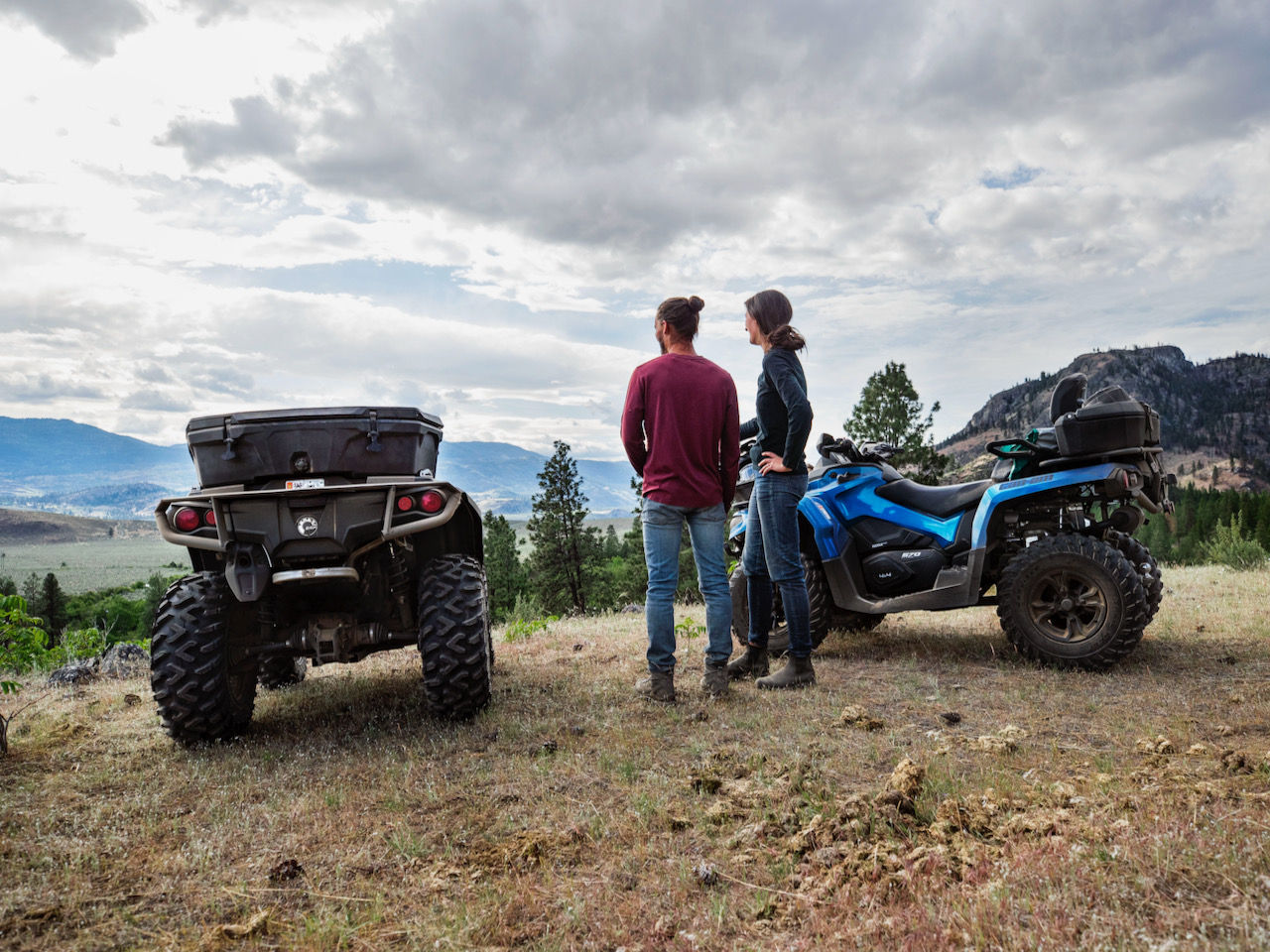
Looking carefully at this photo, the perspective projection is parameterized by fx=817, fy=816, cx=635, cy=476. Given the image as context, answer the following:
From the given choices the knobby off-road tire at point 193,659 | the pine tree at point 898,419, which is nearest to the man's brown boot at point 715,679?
the knobby off-road tire at point 193,659

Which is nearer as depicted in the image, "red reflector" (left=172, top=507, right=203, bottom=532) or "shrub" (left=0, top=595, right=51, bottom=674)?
"red reflector" (left=172, top=507, right=203, bottom=532)

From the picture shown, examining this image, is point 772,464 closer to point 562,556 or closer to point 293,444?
point 293,444

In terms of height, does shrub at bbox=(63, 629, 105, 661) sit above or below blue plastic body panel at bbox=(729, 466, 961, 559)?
below

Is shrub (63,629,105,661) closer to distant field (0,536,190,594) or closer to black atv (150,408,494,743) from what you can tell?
black atv (150,408,494,743)

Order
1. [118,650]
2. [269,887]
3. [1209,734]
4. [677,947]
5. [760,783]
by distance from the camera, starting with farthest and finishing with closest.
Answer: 1. [118,650]
2. [1209,734]
3. [760,783]
4. [269,887]
5. [677,947]

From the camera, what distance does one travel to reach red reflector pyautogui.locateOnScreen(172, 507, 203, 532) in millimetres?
4508

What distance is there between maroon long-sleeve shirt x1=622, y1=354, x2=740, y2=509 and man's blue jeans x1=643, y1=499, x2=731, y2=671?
0.35ft

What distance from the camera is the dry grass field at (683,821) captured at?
7.53 feet

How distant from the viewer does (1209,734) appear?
391 cm

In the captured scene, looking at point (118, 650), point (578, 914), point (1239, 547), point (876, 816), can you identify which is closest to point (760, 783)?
point (876, 816)

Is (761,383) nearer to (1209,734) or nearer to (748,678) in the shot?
(748,678)

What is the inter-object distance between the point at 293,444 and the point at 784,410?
3.06 m

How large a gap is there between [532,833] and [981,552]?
3.96 meters

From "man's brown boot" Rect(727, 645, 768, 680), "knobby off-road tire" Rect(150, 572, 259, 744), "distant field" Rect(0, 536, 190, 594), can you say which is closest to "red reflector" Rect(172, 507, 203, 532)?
"knobby off-road tire" Rect(150, 572, 259, 744)
